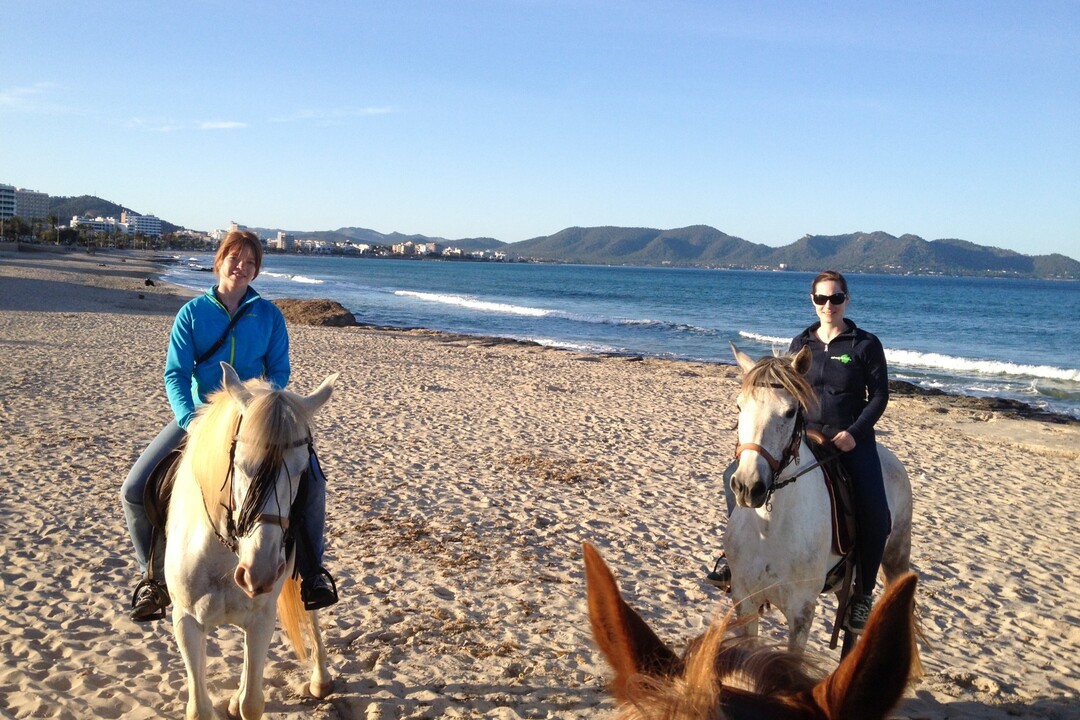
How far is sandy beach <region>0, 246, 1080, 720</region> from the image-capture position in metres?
4.51

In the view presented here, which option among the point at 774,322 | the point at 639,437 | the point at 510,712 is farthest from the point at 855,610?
the point at 774,322

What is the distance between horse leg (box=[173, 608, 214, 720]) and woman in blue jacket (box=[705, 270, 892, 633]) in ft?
8.53

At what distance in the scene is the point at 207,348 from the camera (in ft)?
12.2

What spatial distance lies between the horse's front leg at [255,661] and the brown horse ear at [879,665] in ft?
9.59

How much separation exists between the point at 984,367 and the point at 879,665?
30.6m

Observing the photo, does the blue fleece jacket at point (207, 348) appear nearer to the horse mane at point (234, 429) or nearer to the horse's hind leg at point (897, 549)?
the horse mane at point (234, 429)

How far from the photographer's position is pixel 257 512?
2768 millimetres

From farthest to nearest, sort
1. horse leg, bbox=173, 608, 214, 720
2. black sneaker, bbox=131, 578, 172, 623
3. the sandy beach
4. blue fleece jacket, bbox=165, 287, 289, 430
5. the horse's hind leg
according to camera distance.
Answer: the horse's hind leg → the sandy beach → black sneaker, bbox=131, 578, 172, 623 → blue fleece jacket, bbox=165, 287, 289, 430 → horse leg, bbox=173, 608, 214, 720

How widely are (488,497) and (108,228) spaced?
221 metres

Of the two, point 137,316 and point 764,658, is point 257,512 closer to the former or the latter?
point 764,658

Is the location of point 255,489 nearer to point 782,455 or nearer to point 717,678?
Answer: point 717,678

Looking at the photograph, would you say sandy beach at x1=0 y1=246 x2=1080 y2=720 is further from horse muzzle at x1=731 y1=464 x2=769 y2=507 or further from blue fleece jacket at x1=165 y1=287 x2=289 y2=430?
blue fleece jacket at x1=165 y1=287 x2=289 y2=430

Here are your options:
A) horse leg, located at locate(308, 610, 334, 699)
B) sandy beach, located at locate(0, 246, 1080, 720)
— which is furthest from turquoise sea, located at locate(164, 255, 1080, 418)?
horse leg, located at locate(308, 610, 334, 699)

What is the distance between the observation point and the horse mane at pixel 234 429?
2805 mm
